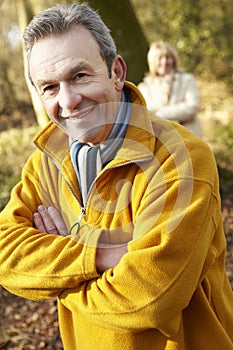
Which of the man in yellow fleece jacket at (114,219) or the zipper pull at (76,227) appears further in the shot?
the zipper pull at (76,227)

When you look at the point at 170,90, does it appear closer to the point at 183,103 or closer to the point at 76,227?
the point at 183,103

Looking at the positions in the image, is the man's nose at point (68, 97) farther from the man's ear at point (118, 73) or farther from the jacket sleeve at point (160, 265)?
the jacket sleeve at point (160, 265)

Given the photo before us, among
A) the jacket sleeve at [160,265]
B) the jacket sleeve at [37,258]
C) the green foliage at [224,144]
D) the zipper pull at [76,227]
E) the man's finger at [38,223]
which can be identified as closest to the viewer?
the jacket sleeve at [160,265]

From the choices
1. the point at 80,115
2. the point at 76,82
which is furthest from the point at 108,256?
the point at 76,82

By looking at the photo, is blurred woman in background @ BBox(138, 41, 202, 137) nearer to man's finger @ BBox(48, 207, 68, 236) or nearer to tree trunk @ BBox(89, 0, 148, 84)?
tree trunk @ BBox(89, 0, 148, 84)

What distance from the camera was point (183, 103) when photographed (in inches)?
221

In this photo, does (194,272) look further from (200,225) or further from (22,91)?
(22,91)

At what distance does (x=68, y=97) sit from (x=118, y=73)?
280 millimetres

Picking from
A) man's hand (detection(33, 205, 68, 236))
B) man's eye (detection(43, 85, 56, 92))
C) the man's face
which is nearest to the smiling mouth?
the man's face

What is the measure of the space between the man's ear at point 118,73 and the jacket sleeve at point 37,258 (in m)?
0.60

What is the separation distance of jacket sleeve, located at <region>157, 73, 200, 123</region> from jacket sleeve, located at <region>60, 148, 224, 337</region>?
381 centimetres

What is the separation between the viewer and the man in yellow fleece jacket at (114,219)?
173cm

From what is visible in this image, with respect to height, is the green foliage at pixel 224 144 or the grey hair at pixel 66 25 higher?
the grey hair at pixel 66 25

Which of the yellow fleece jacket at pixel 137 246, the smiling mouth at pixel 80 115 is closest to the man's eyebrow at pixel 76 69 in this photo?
the smiling mouth at pixel 80 115
